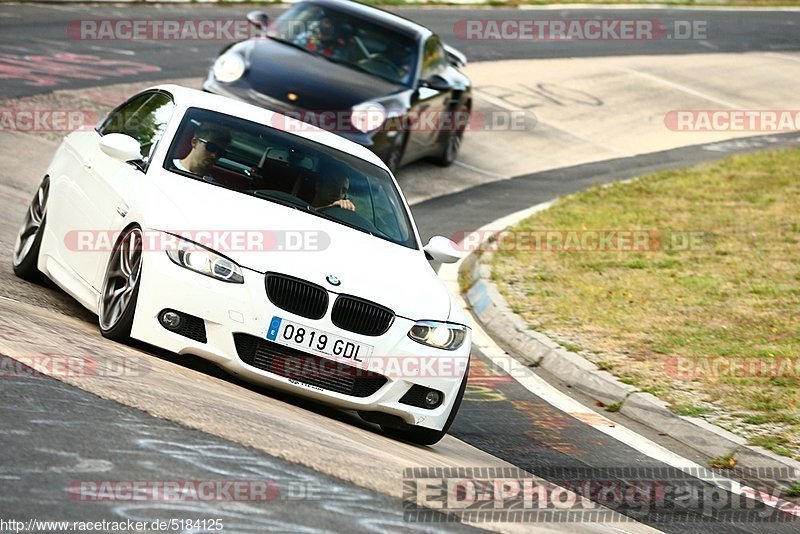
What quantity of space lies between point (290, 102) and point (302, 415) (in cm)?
724

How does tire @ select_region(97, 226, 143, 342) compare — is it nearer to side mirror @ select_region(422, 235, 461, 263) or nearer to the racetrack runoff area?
side mirror @ select_region(422, 235, 461, 263)

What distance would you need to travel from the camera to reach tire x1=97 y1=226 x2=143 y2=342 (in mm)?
7242

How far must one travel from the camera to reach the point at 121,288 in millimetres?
7465

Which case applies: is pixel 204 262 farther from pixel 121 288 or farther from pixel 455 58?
pixel 455 58

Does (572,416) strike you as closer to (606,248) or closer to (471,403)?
(471,403)

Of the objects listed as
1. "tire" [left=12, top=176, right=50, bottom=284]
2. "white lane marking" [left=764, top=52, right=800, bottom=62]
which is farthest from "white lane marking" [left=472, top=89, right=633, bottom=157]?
"tire" [left=12, top=176, right=50, bottom=284]

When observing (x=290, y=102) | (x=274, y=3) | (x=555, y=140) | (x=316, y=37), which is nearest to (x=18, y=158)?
(x=290, y=102)

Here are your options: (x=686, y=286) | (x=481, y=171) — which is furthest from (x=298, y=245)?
(x=481, y=171)

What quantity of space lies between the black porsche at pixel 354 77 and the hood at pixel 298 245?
19.3ft

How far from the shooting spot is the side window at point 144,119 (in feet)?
28.0

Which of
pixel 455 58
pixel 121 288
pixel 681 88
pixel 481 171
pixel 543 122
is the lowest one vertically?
pixel 481 171

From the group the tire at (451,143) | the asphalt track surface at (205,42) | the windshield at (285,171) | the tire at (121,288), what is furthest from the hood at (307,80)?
the tire at (121,288)

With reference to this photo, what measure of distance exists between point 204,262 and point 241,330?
42 cm

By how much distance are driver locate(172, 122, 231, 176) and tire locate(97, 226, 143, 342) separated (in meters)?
Answer: 0.78
